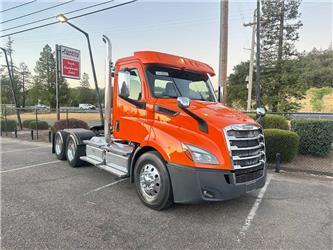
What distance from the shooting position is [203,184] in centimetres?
326

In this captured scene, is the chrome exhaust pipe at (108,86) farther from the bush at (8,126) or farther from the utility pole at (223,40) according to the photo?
the bush at (8,126)

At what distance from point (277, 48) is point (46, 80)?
5687 cm

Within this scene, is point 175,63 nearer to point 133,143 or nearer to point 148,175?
point 133,143

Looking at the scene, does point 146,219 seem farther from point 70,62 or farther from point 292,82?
point 292,82

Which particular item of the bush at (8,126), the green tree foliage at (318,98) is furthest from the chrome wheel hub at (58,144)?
the green tree foliage at (318,98)

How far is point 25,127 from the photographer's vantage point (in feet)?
66.4

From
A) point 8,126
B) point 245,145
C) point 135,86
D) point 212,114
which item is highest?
point 135,86

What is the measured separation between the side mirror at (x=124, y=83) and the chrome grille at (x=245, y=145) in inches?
84.1

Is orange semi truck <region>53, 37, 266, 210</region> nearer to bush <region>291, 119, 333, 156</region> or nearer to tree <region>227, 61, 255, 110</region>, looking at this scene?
bush <region>291, 119, 333, 156</region>

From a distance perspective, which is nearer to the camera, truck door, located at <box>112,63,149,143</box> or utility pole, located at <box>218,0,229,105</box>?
truck door, located at <box>112,63,149,143</box>

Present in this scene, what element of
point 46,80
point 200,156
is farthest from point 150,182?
point 46,80

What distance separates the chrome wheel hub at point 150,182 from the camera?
12.4 feet

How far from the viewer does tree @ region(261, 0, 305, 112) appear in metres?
20.9

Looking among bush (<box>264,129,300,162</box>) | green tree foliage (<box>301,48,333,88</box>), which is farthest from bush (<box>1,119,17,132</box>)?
green tree foliage (<box>301,48,333,88</box>)
